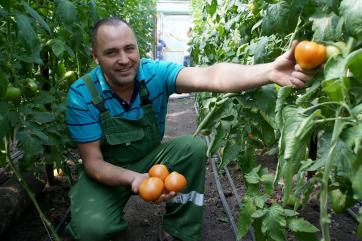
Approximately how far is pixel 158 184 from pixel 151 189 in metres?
0.04

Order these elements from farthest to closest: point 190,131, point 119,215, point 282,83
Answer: point 190,131
point 119,215
point 282,83

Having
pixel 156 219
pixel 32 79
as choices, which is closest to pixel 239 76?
pixel 32 79

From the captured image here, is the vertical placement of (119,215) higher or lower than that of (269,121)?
lower

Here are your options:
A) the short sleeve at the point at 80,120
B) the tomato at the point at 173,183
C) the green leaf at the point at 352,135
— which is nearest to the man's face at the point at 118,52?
the short sleeve at the point at 80,120

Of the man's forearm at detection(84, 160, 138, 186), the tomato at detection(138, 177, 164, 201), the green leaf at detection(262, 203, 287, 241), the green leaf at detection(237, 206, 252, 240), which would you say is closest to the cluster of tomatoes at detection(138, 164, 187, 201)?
the tomato at detection(138, 177, 164, 201)

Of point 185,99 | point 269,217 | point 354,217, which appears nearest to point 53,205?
point 269,217

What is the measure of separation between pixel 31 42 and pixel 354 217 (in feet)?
6.72

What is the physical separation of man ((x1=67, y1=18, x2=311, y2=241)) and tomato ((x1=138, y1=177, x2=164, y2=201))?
104 millimetres

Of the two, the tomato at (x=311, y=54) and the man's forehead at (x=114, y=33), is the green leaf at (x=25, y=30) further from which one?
the tomato at (x=311, y=54)

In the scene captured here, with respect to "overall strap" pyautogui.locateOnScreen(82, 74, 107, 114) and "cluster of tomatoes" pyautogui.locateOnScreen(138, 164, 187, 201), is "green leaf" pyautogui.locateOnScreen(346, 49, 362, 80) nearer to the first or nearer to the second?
"cluster of tomatoes" pyautogui.locateOnScreen(138, 164, 187, 201)

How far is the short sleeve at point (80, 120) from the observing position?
6.89 ft

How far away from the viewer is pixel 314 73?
51.2 inches

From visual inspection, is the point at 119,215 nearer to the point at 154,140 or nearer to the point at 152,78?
the point at 154,140

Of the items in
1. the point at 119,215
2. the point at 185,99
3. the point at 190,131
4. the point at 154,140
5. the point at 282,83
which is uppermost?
the point at 282,83
